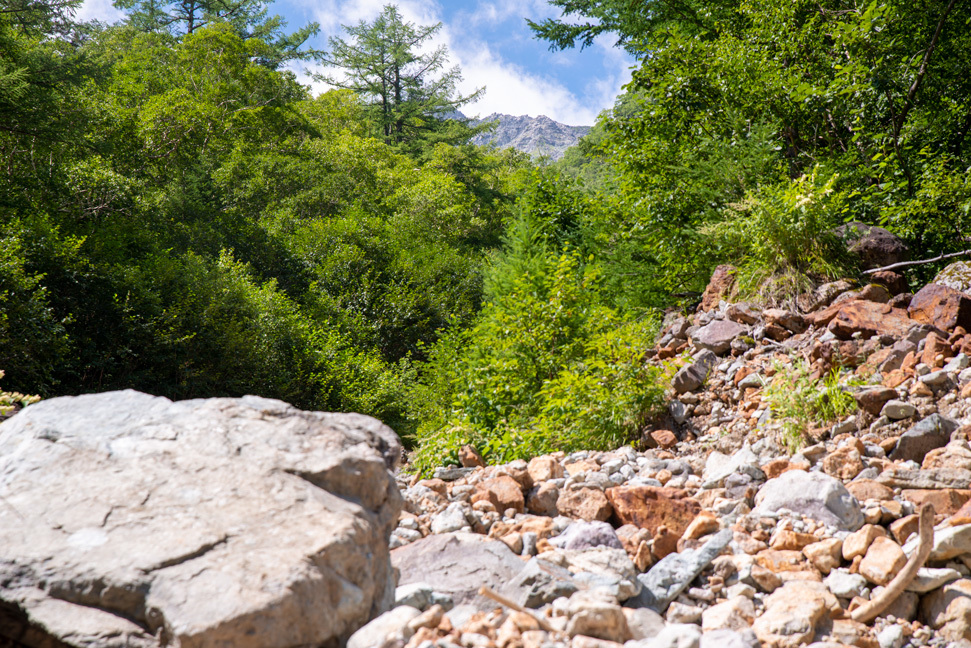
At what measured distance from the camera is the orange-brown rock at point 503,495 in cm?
346

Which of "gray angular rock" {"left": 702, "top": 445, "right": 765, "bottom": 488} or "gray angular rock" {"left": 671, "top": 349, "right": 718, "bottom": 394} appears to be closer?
"gray angular rock" {"left": 702, "top": 445, "right": 765, "bottom": 488}

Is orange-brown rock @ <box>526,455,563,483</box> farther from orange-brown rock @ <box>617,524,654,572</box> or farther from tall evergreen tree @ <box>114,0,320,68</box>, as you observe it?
tall evergreen tree @ <box>114,0,320,68</box>

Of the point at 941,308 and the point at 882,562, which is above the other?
the point at 941,308

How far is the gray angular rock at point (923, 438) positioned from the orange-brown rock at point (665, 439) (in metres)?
1.46

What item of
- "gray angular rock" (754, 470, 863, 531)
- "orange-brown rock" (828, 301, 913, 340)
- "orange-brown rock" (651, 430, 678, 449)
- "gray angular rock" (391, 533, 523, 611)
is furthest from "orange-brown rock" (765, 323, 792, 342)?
"gray angular rock" (391, 533, 523, 611)

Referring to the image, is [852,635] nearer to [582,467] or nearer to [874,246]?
[582,467]

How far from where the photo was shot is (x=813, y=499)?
9.78 ft

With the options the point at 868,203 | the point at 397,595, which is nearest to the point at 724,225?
the point at 868,203

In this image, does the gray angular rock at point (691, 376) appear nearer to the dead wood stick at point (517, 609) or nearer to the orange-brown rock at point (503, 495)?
the orange-brown rock at point (503, 495)

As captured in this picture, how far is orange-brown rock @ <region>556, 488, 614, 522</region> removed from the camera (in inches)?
129

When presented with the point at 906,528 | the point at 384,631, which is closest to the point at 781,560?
the point at 906,528

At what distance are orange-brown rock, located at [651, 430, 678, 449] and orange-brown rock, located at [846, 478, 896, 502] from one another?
1.51 m

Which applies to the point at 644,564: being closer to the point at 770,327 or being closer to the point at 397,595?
the point at 397,595

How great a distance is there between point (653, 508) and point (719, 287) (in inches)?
156
